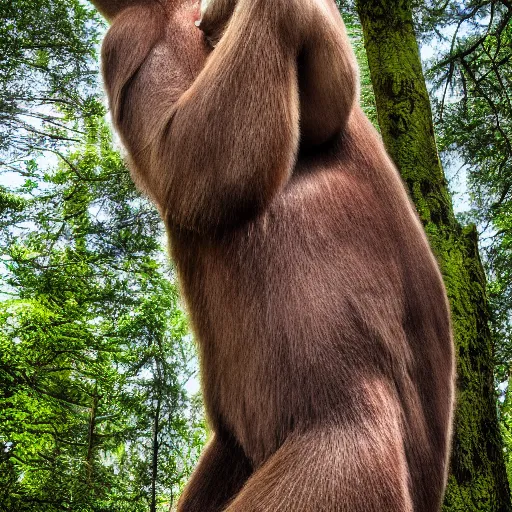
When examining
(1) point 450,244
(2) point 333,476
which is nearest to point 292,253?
(2) point 333,476

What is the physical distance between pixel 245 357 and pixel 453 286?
1.76m

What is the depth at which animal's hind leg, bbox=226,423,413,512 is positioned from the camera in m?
0.85

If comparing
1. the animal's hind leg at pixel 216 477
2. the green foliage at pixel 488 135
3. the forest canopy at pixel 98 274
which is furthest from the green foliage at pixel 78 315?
the animal's hind leg at pixel 216 477

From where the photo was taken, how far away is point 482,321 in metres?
2.58

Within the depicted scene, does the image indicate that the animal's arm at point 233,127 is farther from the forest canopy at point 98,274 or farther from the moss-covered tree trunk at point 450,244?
the forest canopy at point 98,274

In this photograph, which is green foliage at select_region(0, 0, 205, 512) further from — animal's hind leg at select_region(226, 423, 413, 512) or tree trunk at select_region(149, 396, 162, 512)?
animal's hind leg at select_region(226, 423, 413, 512)

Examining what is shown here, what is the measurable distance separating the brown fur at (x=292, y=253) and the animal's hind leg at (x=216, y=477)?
0.13ft

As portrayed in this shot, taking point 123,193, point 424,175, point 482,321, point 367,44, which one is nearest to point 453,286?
point 482,321

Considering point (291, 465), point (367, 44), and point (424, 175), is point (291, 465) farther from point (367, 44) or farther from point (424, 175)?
point (367, 44)

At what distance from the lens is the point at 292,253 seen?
Result: 38.7 inches

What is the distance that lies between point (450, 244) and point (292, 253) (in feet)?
5.90

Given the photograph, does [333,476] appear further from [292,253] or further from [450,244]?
[450,244]

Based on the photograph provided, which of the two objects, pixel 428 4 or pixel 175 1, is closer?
pixel 175 1

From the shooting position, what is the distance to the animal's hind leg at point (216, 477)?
45.9 inches
